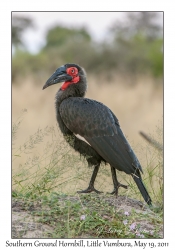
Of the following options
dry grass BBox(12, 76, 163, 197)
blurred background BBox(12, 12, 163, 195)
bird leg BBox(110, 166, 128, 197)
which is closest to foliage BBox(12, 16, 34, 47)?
blurred background BBox(12, 12, 163, 195)

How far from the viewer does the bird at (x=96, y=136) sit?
5.14 metres

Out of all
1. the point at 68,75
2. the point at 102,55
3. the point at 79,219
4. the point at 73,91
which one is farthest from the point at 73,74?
the point at 102,55

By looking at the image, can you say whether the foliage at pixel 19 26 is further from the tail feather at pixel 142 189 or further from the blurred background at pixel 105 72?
the tail feather at pixel 142 189

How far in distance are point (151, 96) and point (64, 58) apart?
11.6 metres

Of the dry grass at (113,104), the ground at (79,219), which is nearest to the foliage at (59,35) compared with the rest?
the dry grass at (113,104)

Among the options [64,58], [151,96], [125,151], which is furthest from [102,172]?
[64,58]

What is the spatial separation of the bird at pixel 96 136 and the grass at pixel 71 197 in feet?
0.38

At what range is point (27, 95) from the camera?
16.8m

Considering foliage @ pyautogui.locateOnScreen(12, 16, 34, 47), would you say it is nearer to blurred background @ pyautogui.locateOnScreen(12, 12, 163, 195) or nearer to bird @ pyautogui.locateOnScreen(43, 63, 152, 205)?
blurred background @ pyautogui.locateOnScreen(12, 12, 163, 195)

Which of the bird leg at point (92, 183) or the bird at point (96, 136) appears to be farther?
the bird leg at point (92, 183)

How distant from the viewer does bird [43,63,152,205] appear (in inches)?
202

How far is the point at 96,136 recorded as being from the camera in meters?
5.30

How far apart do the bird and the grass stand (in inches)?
4.6
